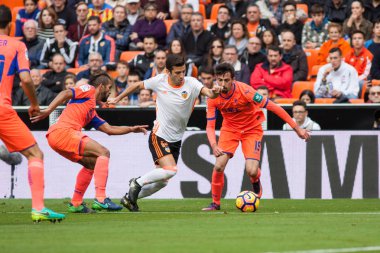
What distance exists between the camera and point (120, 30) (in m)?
23.0

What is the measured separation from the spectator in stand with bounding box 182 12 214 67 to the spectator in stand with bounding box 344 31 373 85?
10.3 feet

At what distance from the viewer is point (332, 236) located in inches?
396

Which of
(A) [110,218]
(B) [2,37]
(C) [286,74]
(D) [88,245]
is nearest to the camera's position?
(D) [88,245]

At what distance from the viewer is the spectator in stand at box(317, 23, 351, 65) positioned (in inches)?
809

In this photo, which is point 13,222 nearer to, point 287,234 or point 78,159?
point 78,159

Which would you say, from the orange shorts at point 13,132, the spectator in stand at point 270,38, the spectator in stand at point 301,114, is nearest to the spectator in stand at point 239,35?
the spectator in stand at point 270,38

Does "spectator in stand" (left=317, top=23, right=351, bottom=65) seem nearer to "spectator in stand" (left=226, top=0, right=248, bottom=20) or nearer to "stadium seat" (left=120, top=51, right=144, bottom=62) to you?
"spectator in stand" (left=226, top=0, right=248, bottom=20)

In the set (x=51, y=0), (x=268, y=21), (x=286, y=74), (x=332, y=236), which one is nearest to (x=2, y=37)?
(x=332, y=236)

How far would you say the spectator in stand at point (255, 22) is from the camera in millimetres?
21719

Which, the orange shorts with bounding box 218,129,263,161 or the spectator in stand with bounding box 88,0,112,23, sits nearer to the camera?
the orange shorts with bounding box 218,129,263,161

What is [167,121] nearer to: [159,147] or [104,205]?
[159,147]

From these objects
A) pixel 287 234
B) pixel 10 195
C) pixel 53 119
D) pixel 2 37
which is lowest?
pixel 10 195

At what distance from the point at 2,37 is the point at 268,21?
11205mm

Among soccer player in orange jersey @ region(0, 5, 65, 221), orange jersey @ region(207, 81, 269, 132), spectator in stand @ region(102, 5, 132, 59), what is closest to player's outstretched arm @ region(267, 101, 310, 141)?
orange jersey @ region(207, 81, 269, 132)
